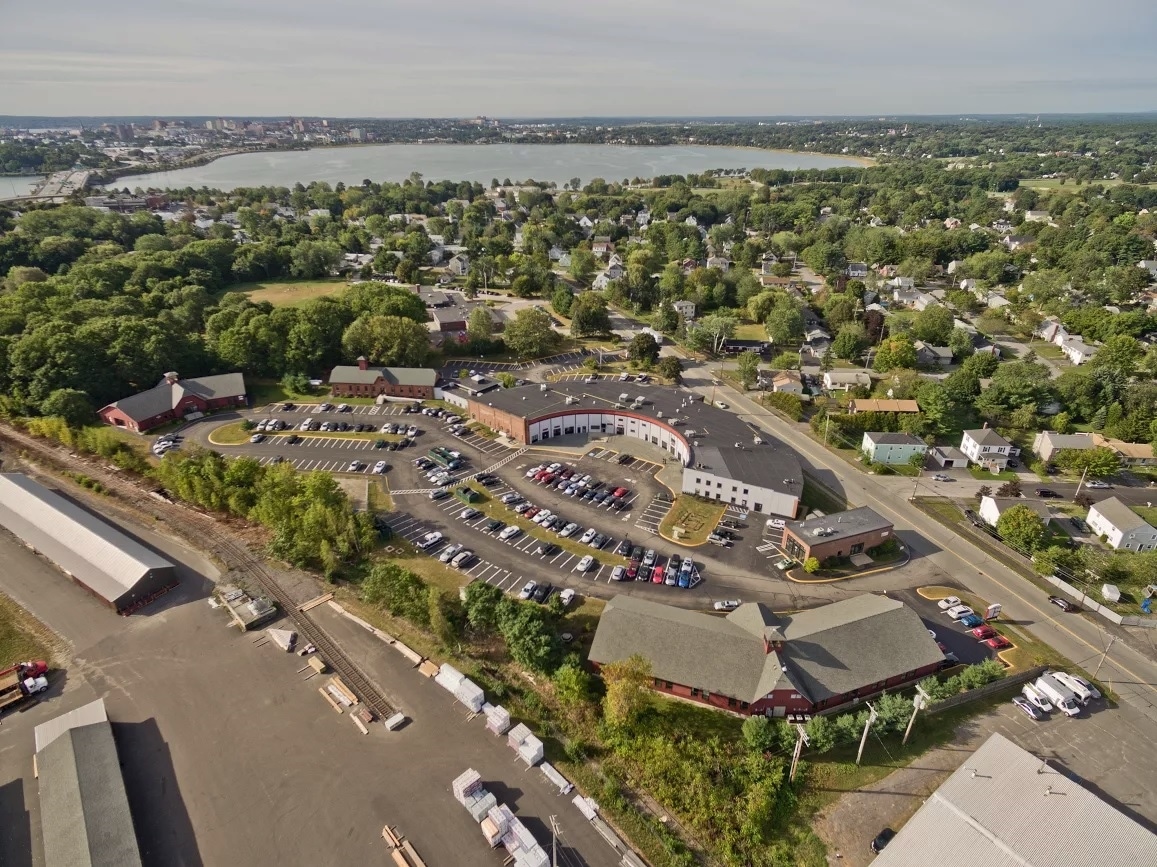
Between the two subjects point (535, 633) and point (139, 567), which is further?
point (139, 567)

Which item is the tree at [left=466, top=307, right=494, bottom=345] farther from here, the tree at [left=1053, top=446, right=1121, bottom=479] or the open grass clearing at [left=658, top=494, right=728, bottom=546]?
the tree at [left=1053, top=446, right=1121, bottom=479]

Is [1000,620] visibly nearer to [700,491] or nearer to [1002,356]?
[700,491]

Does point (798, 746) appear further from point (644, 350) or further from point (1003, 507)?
point (644, 350)

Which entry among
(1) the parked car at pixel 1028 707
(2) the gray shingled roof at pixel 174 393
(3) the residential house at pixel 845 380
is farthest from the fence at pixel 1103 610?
(2) the gray shingled roof at pixel 174 393

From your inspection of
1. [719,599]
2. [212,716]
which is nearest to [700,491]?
[719,599]

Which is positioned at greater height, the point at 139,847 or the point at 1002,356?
the point at 1002,356

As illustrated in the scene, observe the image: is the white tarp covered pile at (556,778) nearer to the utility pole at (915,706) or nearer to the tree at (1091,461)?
the utility pole at (915,706)
